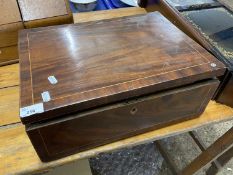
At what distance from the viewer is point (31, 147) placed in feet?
2.01

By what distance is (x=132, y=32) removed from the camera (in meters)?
0.70

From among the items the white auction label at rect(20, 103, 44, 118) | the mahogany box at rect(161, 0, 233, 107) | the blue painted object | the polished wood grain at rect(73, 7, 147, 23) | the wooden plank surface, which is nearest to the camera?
the white auction label at rect(20, 103, 44, 118)

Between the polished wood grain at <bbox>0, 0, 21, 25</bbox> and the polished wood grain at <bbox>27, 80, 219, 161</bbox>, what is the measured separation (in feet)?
1.31

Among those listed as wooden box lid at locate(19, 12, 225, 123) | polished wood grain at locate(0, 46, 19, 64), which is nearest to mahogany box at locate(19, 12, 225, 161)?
wooden box lid at locate(19, 12, 225, 123)

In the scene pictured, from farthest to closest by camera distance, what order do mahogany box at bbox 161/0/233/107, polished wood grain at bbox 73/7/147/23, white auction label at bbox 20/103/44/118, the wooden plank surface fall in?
polished wood grain at bbox 73/7/147/23, mahogany box at bbox 161/0/233/107, the wooden plank surface, white auction label at bbox 20/103/44/118

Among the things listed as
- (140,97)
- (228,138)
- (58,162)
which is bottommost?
(228,138)

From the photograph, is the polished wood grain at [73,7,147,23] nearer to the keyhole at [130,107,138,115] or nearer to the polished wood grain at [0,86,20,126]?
the polished wood grain at [0,86,20,126]

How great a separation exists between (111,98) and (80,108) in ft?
0.24

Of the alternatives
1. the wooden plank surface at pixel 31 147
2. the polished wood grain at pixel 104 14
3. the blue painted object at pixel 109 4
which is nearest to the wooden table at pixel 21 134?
the wooden plank surface at pixel 31 147

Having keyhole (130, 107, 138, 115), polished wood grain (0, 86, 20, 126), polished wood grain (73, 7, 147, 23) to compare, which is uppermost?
keyhole (130, 107, 138, 115)

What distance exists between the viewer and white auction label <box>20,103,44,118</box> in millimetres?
468

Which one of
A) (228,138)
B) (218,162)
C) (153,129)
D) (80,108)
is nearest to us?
(80,108)

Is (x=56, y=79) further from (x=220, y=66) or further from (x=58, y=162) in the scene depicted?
(x=220, y=66)

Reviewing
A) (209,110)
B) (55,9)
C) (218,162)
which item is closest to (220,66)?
(209,110)
